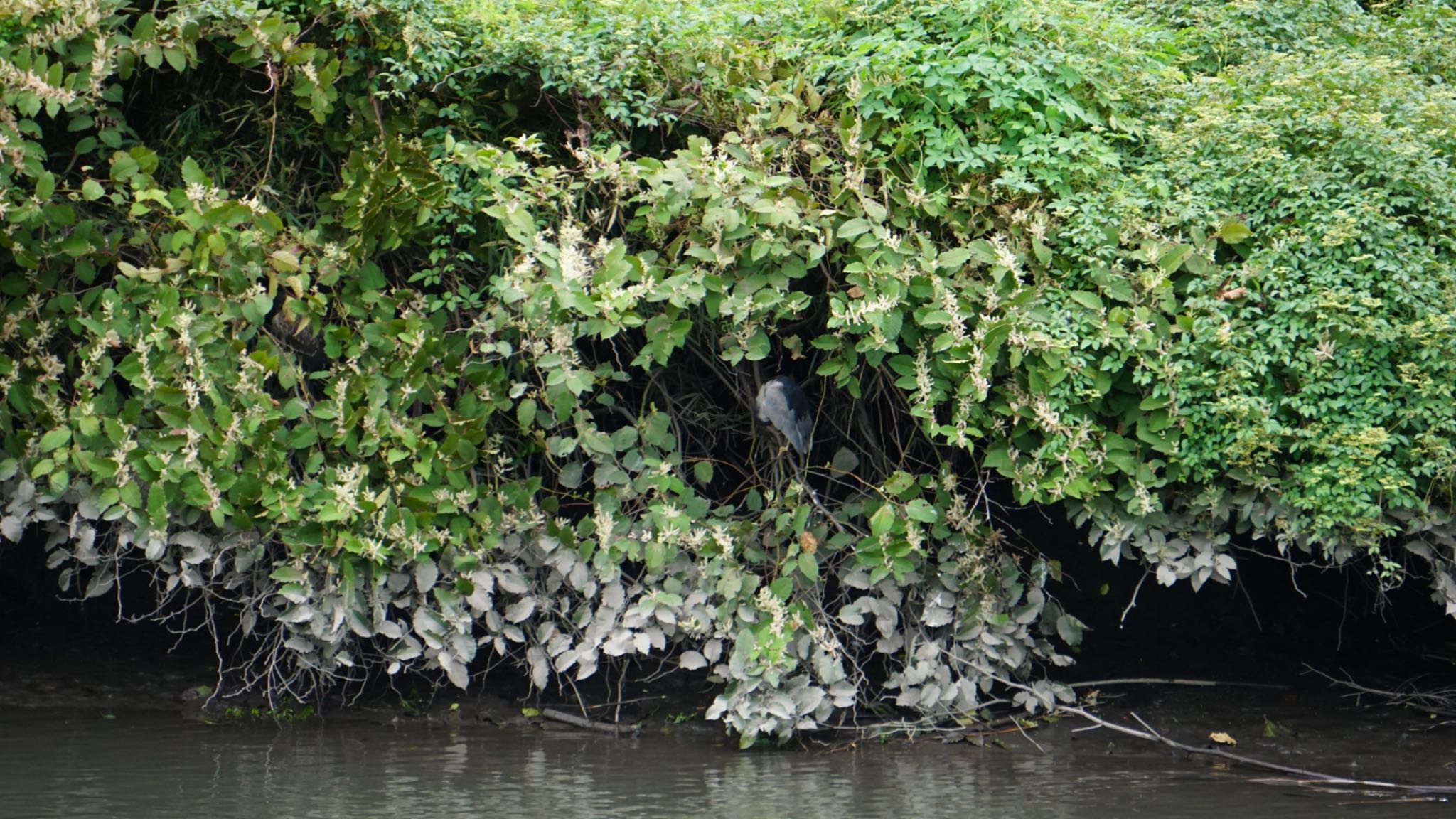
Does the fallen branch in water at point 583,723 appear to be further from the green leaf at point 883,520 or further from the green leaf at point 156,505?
the green leaf at point 156,505

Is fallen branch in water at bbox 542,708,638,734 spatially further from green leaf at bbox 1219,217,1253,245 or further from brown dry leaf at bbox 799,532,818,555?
green leaf at bbox 1219,217,1253,245

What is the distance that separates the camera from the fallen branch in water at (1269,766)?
4.14 meters

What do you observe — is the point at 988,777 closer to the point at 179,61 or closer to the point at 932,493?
the point at 932,493

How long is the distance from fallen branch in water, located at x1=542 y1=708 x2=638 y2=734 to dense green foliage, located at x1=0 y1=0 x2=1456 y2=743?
11.9 inches

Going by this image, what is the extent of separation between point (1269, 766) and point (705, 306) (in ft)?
7.78

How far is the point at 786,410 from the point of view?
4793 millimetres

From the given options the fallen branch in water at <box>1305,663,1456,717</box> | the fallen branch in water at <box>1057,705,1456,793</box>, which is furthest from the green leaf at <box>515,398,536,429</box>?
the fallen branch in water at <box>1305,663,1456,717</box>

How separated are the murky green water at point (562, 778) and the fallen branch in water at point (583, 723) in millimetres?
88

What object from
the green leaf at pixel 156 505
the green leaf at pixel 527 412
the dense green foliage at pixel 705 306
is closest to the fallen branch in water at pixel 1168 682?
the dense green foliage at pixel 705 306

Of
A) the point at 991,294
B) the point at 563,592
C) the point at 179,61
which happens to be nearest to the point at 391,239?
the point at 179,61

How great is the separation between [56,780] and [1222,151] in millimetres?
4357

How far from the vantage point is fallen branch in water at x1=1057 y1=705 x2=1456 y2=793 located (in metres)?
4.14

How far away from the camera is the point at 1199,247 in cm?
444

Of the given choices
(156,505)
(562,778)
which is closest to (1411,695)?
(562,778)
